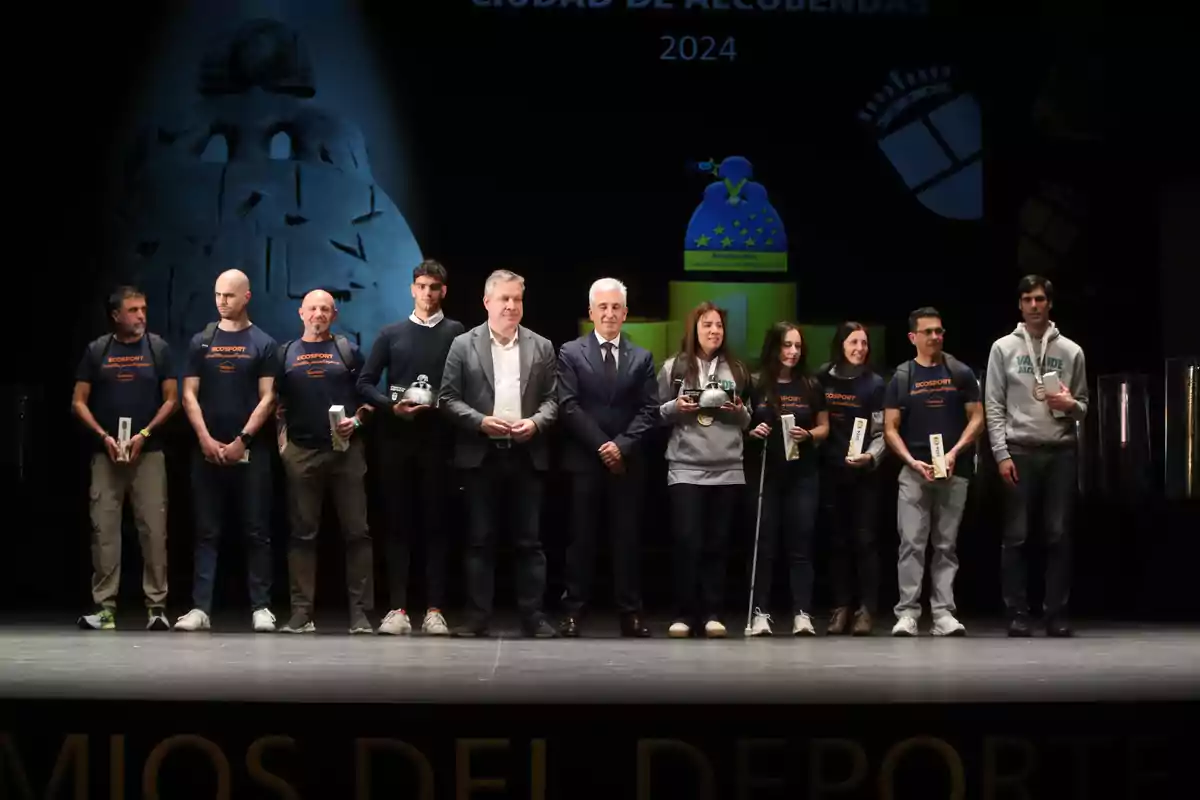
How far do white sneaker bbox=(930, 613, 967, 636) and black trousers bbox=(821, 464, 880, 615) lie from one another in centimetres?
28

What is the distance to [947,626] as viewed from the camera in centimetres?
733

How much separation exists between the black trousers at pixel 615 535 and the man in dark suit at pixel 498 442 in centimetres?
15

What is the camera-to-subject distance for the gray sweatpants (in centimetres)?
746

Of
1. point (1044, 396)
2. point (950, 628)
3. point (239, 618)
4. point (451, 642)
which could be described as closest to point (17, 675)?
point (451, 642)

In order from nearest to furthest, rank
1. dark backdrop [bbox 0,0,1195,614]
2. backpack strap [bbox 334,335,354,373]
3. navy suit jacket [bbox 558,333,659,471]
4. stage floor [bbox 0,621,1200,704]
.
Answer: stage floor [bbox 0,621,1200,704], navy suit jacket [bbox 558,333,659,471], backpack strap [bbox 334,335,354,373], dark backdrop [bbox 0,0,1195,614]

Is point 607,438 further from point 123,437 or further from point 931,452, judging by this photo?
point 123,437

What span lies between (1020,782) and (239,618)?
14.2 feet

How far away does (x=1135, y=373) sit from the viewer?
8.66 metres

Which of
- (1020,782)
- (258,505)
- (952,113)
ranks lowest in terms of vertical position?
(1020,782)

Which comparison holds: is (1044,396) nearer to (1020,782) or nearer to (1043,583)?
(1043,583)

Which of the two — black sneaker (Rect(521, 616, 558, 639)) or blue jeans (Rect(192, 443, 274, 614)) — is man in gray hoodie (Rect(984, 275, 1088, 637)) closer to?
black sneaker (Rect(521, 616, 558, 639))

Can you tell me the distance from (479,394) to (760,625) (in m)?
1.54

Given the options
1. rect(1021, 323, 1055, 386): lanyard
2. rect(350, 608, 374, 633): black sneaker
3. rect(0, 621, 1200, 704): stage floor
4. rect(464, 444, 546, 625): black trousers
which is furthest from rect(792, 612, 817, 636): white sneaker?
rect(350, 608, 374, 633): black sneaker

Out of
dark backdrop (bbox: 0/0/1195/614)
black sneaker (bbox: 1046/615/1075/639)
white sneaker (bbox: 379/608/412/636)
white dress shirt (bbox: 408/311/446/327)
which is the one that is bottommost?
Answer: black sneaker (bbox: 1046/615/1075/639)
